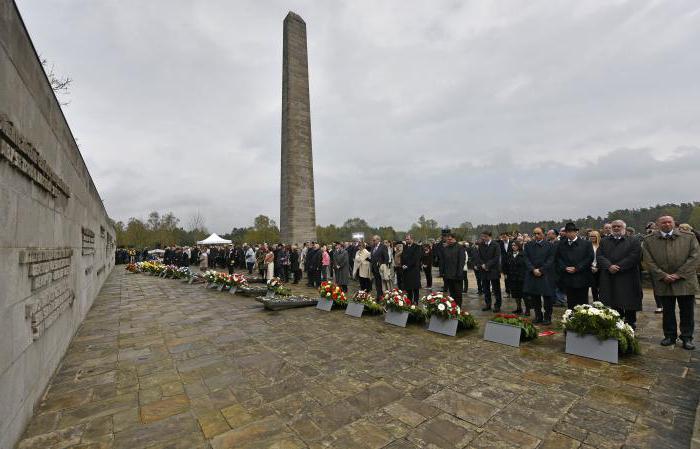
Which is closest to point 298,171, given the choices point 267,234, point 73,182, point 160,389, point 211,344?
point 73,182

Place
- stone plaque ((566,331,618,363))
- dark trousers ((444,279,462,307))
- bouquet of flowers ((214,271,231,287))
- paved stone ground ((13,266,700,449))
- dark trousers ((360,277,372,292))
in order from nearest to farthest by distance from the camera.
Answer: paved stone ground ((13,266,700,449))
stone plaque ((566,331,618,363))
dark trousers ((444,279,462,307))
dark trousers ((360,277,372,292))
bouquet of flowers ((214,271,231,287))

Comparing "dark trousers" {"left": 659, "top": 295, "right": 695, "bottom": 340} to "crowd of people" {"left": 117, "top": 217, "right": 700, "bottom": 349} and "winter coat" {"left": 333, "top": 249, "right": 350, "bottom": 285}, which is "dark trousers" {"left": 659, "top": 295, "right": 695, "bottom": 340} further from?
"winter coat" {"left": 333, "top": 249, "right": 350, "bottom": 285}

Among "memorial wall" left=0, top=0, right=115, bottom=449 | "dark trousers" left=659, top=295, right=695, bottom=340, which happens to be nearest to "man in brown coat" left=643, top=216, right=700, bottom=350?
"dark trousers" left=659, top=295, right=695, bottom=340

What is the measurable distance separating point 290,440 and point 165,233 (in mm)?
61919

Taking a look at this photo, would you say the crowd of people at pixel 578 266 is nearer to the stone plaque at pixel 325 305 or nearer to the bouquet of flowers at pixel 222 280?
the stone plaque at pixel 325 305

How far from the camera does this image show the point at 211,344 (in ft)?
18.0

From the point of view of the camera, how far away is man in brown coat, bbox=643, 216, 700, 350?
471cm

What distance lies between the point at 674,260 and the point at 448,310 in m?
3.37

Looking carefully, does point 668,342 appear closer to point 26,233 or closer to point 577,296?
point 577,296

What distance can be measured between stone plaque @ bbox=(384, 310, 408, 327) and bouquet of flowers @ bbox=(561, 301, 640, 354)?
276 cm

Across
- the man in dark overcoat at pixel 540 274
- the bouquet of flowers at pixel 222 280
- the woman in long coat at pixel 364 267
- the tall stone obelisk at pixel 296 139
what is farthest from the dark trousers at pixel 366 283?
the tall stone obelisk at pixel 296 139

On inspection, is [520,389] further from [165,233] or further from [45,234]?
[165,233]

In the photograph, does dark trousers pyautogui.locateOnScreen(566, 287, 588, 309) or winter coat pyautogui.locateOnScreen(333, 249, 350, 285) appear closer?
dark trousers pyautogui.locateOnScreen(566, 287, 588, 309)

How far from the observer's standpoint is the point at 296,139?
61.4 ft
